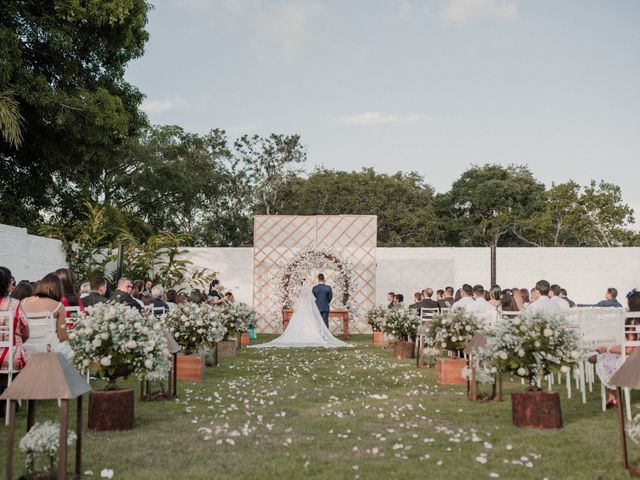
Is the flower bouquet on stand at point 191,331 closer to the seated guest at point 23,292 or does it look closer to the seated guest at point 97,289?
the seated guest at point 97,289

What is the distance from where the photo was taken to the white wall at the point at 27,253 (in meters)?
11.8

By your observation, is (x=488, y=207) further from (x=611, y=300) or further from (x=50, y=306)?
(x=50, y=306)

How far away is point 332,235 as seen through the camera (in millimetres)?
17359

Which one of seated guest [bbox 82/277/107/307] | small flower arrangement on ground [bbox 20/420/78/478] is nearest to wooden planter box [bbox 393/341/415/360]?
seated guest [bbox 82/277/107/307]

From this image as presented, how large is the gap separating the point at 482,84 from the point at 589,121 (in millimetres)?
2516

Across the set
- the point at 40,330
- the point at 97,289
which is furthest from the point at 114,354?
the point at 97,289

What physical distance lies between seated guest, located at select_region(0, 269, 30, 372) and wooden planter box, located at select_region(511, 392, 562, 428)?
145 inches

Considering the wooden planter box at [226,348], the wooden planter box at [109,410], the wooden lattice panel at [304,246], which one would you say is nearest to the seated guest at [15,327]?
the wooden planter box at [109,410]

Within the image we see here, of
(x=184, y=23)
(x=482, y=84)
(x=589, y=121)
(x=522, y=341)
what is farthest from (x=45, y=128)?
(x=589, y=121)

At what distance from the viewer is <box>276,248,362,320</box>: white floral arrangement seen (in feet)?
54.9

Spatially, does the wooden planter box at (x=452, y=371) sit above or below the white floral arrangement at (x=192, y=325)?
below

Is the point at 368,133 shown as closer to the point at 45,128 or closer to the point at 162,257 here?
the point at 162,257

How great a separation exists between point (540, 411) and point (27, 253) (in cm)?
1070

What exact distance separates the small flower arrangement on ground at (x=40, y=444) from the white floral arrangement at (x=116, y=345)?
1.28m
